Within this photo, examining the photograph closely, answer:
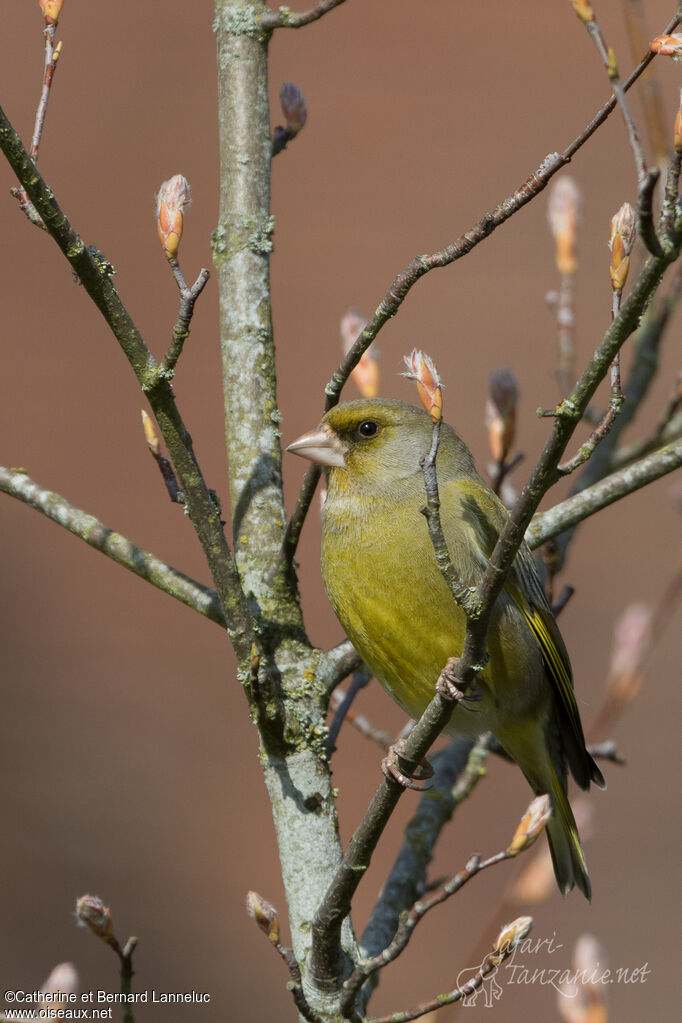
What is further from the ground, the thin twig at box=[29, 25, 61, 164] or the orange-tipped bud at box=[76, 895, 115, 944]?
the thin twig at box=[29, 25, 61, 164]

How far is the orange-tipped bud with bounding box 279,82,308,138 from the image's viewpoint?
3031 millimetres

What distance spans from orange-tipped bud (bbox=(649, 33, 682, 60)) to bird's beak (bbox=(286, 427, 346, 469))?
5.12ft

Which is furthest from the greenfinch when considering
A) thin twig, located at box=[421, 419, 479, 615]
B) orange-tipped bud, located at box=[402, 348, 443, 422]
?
orange-tipped bud, located at box=[402, 348, 443, 422]

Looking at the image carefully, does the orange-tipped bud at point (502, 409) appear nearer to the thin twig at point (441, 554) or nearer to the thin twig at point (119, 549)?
the thin twig at point (119, 549)

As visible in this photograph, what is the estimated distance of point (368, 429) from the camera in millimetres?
3264

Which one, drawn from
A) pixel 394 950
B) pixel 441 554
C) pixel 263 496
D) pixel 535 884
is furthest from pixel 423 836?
pixel 441 554

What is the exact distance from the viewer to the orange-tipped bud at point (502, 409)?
2920mm

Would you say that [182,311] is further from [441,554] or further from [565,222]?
[565,222]

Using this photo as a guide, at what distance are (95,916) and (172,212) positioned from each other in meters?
1.31

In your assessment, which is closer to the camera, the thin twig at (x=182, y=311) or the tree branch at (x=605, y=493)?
the thin twig at (x=182, y=311)

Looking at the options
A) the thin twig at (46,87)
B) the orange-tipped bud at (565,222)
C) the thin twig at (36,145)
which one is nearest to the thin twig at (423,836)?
the orange-tipped bud at (565,222)

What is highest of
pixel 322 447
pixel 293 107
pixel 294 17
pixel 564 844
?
pixel 294 17

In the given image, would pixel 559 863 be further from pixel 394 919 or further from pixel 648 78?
pixel 648 78

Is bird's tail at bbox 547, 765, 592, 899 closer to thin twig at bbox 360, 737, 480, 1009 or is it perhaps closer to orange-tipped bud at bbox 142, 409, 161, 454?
thin twig at bbox 360, 737, 480, 1009
